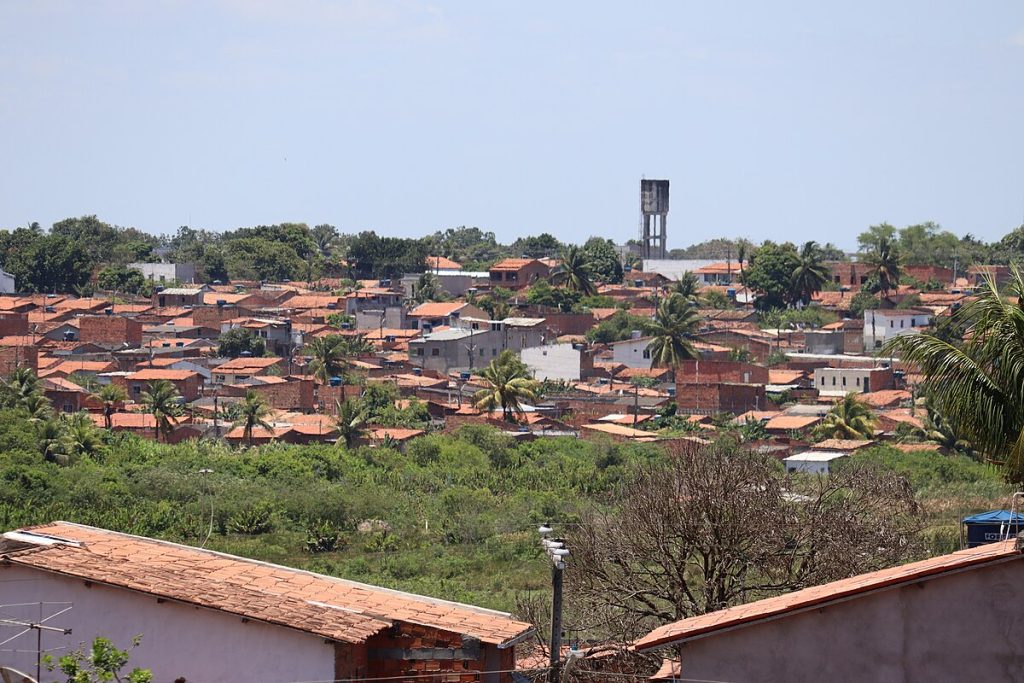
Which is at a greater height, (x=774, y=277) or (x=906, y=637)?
(x=774, y=277)

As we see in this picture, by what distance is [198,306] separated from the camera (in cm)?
7625

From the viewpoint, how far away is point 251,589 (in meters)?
11.7

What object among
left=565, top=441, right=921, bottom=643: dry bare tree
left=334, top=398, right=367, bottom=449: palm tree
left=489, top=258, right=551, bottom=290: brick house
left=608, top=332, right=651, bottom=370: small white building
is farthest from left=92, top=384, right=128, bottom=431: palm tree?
left=489, top=258, right=551, bottom=290: brick house

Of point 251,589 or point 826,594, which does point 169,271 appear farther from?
point 826,594

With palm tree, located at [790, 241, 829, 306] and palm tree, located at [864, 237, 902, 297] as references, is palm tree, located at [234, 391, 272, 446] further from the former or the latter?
palm tree, located at [864, 237, 902, 297]

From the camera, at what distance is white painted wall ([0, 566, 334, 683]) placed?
1082cm

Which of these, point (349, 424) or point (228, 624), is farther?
point (349, 424)

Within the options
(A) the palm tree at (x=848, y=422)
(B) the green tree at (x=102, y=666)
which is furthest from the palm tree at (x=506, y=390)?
(B) the green tree at (x=102, y=666)

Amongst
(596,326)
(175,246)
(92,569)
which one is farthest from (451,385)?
(175,246)

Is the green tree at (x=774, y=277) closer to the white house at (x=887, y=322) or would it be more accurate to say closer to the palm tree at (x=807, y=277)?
the palm tree at (x=807, y=277)

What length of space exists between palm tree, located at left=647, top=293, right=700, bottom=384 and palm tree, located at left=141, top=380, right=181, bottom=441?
19.5 m

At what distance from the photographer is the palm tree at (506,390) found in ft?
169

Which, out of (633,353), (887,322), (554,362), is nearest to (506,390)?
(554,362)

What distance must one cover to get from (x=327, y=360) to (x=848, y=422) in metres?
18.6
